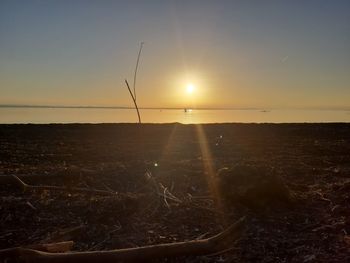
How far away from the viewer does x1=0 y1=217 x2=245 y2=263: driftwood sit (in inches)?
229

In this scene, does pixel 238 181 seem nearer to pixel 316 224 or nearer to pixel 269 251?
pixel 316 224

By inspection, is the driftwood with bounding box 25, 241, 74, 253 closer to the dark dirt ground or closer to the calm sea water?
the dark dirt ground

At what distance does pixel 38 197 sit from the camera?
9.64 metres

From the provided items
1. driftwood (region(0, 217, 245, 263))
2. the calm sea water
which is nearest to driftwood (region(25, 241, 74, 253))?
driftwood (region(0, 217, 245, 263))

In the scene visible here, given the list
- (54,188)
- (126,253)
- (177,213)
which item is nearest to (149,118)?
(54,188)

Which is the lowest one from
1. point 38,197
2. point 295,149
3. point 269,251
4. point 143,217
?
point 269,251

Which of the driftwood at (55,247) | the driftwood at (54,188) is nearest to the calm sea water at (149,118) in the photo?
the driftwood at (54,188)

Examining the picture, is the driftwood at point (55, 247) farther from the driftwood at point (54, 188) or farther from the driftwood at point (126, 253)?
the driftwood at point (54, 188)

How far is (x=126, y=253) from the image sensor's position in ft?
20.0

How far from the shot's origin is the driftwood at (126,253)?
229 inches

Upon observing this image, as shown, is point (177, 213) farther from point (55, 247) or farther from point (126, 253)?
point (55, 247)

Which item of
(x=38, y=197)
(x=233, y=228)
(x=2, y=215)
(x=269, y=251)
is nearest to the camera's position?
(x=269, y=251)

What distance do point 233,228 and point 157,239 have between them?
50.7 inches

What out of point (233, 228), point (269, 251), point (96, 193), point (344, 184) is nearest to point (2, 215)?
point (96, 193)
